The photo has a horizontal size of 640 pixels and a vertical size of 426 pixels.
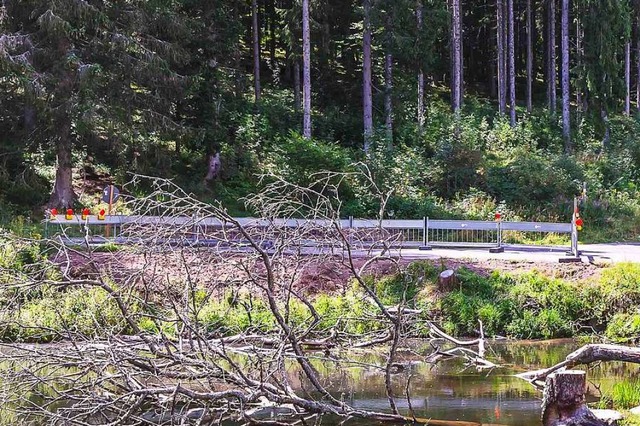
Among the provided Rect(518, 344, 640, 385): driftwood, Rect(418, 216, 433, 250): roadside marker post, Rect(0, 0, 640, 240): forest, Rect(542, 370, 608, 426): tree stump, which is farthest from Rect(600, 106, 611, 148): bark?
Rect(542, 370, 608, 426): tree stump

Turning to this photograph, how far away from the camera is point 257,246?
8.31 meters

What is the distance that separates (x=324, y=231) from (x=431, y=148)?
22.7m

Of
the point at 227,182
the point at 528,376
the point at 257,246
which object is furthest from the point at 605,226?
the point at 257,246

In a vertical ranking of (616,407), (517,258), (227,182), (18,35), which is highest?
(18,35)

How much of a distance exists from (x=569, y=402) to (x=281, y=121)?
24.9m

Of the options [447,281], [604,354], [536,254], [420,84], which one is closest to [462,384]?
[604,354]

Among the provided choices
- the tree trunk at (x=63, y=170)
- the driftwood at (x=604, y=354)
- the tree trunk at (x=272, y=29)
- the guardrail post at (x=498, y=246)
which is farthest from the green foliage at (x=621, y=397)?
the tree trunk at (x=272, y=29)

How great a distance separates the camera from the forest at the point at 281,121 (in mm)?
24562

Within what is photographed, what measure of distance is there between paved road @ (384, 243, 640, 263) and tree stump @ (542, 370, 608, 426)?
8.70 m

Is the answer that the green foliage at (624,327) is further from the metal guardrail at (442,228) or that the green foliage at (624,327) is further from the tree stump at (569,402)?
the tree stump at (569,402)

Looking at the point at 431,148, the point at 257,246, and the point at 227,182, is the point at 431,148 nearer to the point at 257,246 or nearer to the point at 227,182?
the point at 227,182

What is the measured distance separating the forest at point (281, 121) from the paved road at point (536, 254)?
3693 millimetres

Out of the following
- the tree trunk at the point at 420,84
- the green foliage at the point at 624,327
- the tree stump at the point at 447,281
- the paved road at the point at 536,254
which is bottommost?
the green foliage at the point at 624,327

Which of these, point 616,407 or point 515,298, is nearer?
point 616,407
